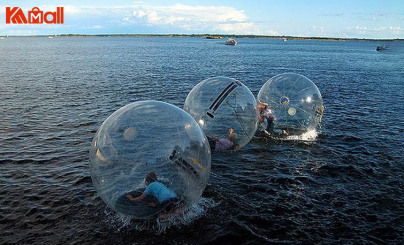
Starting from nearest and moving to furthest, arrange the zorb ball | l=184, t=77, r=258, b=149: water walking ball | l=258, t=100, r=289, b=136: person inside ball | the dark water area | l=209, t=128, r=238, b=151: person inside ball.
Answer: the dark water area → l=184, t=77, r=258, b=149: water walking ball → l=209, t=128, r=238, b=151: person inside ball → the zorb ball → l=258, t=100, r=289, b=136: person inside ball

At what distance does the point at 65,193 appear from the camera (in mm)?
9078

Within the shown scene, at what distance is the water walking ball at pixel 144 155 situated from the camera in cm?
622

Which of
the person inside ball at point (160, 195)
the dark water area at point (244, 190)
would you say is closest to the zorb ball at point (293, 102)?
the dark water area at point (244, 190)

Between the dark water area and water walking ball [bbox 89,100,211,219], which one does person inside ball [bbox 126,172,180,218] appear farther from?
the dark water area

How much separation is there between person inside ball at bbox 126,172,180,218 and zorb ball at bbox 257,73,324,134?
739cm

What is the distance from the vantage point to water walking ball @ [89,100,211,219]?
20.4 feet

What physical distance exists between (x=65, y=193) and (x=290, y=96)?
8732 millimetres

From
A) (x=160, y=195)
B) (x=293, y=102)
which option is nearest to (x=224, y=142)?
(x=293, y=102)

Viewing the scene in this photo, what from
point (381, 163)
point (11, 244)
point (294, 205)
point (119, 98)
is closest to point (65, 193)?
point (11, 244)

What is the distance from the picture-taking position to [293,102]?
12.6 metres

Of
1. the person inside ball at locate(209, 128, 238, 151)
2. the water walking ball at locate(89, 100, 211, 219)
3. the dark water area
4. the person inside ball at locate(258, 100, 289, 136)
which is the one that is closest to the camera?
the water walking ball at locate(89, 100, 211, 219)

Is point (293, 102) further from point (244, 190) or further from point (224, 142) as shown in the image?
point (244, 190)

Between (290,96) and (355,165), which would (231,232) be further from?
(290,96)

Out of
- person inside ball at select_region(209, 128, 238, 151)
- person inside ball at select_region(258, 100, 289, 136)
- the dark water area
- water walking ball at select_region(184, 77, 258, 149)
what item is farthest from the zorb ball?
person inside ball at select_region(209, 128, 238, 151)
